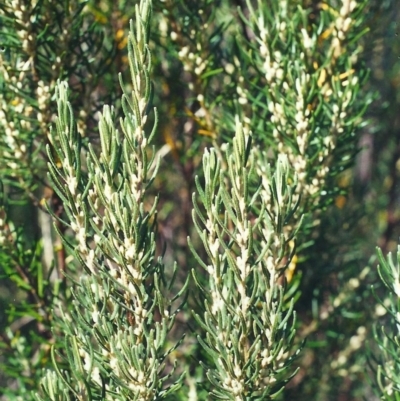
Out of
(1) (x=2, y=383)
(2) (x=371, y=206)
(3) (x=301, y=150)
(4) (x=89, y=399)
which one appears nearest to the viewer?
(4) (x=89, y=399)

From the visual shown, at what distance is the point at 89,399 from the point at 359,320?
559 mm

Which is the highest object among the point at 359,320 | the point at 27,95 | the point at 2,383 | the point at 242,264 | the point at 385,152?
the point at 27,95

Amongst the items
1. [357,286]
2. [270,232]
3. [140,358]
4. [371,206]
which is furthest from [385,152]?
[140,358]

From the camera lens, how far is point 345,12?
26.7 inches

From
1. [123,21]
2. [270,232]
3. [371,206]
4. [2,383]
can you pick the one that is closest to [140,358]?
[270,232]

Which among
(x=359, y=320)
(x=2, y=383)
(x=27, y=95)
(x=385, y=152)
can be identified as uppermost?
(x=27, y=95)

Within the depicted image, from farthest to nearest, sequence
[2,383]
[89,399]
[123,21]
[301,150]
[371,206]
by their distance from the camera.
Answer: [2,383], [371,206], [123,21], [301,150], [89,399]

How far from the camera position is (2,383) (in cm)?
123

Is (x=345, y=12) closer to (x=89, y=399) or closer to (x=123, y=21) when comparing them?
(x=123, y=21)

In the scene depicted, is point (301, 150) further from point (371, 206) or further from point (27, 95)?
point (371, 206)

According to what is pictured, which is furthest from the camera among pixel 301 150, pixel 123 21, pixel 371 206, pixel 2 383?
pixel 2 383

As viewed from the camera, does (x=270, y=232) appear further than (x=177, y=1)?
No

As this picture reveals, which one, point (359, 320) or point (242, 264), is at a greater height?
point (242, 264)

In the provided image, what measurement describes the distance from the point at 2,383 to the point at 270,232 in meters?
0.93
